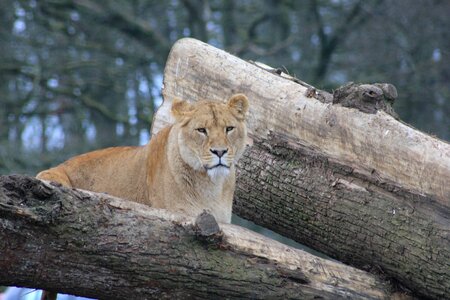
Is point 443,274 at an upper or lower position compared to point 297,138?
lower

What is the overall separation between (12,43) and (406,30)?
534 cm

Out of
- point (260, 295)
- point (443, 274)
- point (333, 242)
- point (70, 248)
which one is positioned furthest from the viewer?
point (333, 242)

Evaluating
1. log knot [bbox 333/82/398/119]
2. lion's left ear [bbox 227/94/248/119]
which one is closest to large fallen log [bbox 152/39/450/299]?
log knot [bbox 333/82/398/119]

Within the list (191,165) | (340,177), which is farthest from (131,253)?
(340,177)

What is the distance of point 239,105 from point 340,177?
0.71 meters

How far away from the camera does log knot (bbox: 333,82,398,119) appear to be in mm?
6547

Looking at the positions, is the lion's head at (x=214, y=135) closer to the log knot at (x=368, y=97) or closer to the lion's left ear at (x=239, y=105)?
the lion's left ear at (x=239, y=105)

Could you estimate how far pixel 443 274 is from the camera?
613 cm

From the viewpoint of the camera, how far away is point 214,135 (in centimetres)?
666

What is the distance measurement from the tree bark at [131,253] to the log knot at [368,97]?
3.53ft

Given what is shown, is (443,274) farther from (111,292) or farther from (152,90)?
(152,90)

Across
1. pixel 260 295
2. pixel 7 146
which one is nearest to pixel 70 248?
pixel 260 295

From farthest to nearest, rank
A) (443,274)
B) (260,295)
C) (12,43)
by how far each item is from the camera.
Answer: (12,43), (443,274), (260,295)

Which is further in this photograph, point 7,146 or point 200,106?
point 7,146
